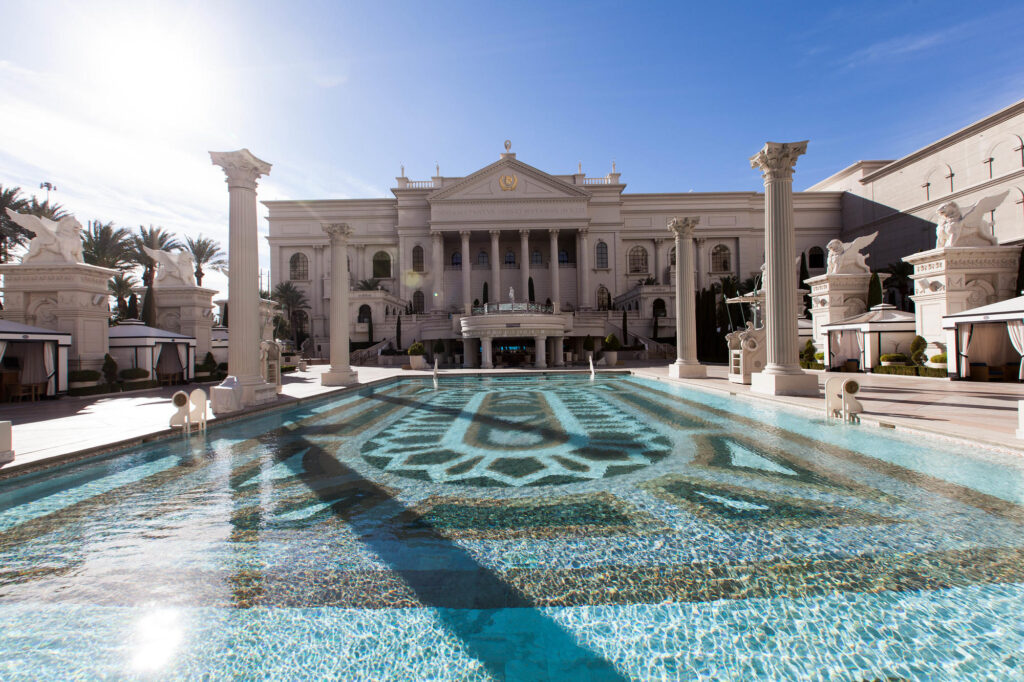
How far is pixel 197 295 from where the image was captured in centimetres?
2389

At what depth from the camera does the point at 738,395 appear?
1272 centimetres

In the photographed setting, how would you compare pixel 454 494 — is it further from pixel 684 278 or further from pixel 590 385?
pixel 684 278

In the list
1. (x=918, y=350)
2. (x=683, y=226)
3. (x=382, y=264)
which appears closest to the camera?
(x=918, y=350)

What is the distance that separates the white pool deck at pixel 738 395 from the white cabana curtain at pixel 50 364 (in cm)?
53

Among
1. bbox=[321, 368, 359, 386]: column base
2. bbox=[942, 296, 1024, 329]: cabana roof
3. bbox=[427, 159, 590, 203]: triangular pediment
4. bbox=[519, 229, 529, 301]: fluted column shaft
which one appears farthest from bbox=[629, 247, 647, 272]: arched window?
bbox=[321, 368, 359, 386]: column base

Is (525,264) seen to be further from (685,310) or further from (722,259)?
(685,310)

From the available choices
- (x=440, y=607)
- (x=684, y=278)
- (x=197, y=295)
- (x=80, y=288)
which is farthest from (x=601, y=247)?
(x=440, y=607)

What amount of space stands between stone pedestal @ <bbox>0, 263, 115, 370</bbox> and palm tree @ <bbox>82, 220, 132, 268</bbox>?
37.0ft

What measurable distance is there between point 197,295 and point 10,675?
2568 cm

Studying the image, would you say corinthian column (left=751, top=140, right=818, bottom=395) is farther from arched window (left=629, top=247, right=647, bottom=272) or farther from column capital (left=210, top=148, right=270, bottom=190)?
arched window (left=629, top=247, right=647, bottom=272)

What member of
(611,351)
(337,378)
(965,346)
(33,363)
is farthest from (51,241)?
(965,346)

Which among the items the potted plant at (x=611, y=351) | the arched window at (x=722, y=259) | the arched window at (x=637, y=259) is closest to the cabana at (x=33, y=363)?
the potted plant at (x=611, y=351)

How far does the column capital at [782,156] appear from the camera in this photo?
12.3 m

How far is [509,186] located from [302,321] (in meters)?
24.8
